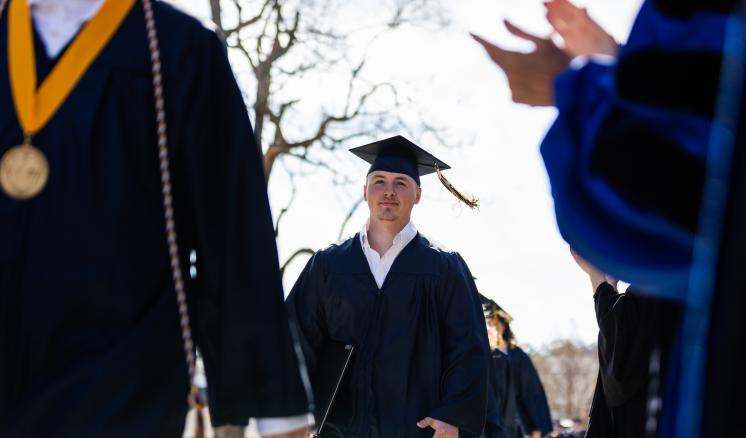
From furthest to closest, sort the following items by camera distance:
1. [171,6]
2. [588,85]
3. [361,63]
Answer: [361,63] < [171,6] < [588,85]

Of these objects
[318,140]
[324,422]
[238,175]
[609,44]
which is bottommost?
[324,422]

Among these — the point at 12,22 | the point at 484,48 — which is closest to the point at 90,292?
the point at 12,22

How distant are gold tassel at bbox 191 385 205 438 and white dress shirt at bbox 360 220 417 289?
14.1 ft

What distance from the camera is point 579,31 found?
2.42 metres

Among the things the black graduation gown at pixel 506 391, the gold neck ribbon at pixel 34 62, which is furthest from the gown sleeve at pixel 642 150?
the black graduation gown at pixel 506 391

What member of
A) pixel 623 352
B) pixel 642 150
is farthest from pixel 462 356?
pixel 642 150

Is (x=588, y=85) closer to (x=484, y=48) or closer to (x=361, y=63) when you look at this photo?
(x=484, y=48)

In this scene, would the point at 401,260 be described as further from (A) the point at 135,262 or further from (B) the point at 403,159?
(A) the point at 135,262

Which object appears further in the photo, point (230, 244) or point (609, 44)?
point (230, 244)

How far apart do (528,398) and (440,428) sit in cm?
880

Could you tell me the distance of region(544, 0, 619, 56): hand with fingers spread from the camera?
2402 mm

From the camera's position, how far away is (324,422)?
6.82m

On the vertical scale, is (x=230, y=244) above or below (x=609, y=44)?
below

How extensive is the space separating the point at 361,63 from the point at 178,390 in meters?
17.1
